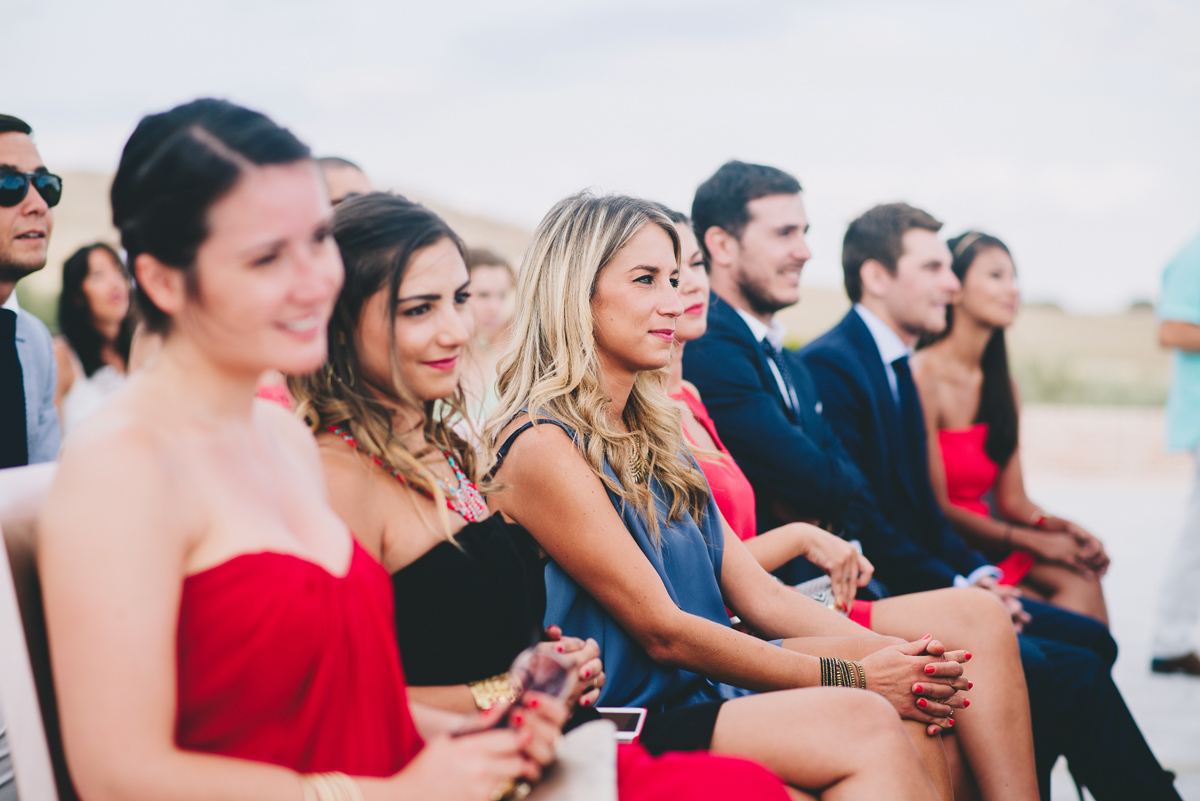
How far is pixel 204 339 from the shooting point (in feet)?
4.02

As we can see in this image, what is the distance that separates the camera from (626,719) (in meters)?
1.91

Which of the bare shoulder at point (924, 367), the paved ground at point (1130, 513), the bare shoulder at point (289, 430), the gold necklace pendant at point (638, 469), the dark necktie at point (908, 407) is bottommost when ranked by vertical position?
the paved ground at point (1130, 513)

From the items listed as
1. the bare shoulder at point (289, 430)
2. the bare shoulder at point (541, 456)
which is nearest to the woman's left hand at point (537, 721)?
the bare shoulder at point (289, 430)

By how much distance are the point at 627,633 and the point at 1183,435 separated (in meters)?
3.97

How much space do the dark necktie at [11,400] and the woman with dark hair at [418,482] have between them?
4.29 ft

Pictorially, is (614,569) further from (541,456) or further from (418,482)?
(418,482)

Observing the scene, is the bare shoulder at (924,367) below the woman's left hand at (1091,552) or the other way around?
the other way around

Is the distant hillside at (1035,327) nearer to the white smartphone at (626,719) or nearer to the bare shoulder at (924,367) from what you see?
the bare shoulder at (924,367)

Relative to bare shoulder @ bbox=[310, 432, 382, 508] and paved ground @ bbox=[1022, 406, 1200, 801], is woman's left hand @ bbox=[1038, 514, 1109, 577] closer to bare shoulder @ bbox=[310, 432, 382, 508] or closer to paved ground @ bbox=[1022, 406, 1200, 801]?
paved ground @ bbox=[1022, 406, 1200, 801]

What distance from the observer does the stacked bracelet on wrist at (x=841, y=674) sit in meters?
2.14

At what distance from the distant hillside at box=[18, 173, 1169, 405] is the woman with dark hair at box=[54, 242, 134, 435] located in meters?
1.12

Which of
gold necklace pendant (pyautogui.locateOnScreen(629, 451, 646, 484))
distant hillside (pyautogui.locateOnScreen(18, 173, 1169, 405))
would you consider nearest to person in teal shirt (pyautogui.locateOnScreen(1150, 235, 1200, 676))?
distant hillside (pyautogui.locateOnScreen(18, 173, 1169, 405))

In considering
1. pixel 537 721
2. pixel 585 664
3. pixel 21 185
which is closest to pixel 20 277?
pixel 21 185

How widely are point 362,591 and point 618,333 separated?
4.03 ft
